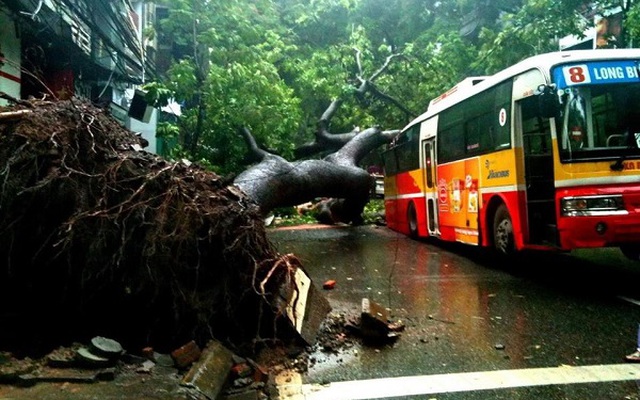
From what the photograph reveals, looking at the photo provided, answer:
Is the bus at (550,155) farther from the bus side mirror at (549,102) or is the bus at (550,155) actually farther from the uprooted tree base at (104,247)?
the uprooted tree base at (104,247)

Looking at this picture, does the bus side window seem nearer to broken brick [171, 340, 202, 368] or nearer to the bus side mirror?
the bus side mirror

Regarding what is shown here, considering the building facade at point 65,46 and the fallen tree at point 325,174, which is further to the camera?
the fallen tree at point 325,174

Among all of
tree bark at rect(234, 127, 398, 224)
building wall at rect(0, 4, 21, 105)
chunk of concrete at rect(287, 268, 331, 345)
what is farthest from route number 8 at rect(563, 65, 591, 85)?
building wall at rect(0, 4, 21, 105)

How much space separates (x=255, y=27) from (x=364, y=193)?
17.4ft

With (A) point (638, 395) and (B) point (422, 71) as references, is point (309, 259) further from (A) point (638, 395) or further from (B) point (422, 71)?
(B) point (422, 71)

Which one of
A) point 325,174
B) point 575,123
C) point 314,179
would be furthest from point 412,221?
point 575,123

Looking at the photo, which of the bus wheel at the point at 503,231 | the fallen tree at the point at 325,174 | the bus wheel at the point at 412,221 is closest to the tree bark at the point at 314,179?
the fallen tree at the point at 325,174

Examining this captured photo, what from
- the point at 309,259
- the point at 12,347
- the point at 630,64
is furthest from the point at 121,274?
the point at 630,64

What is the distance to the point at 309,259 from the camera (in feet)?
34.8

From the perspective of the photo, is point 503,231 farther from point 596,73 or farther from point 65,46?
point 65,46

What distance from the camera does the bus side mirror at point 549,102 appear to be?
7.02 metres

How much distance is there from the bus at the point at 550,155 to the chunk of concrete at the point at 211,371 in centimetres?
460

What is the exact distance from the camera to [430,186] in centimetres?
1255

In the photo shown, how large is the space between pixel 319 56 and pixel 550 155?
11.2 m
